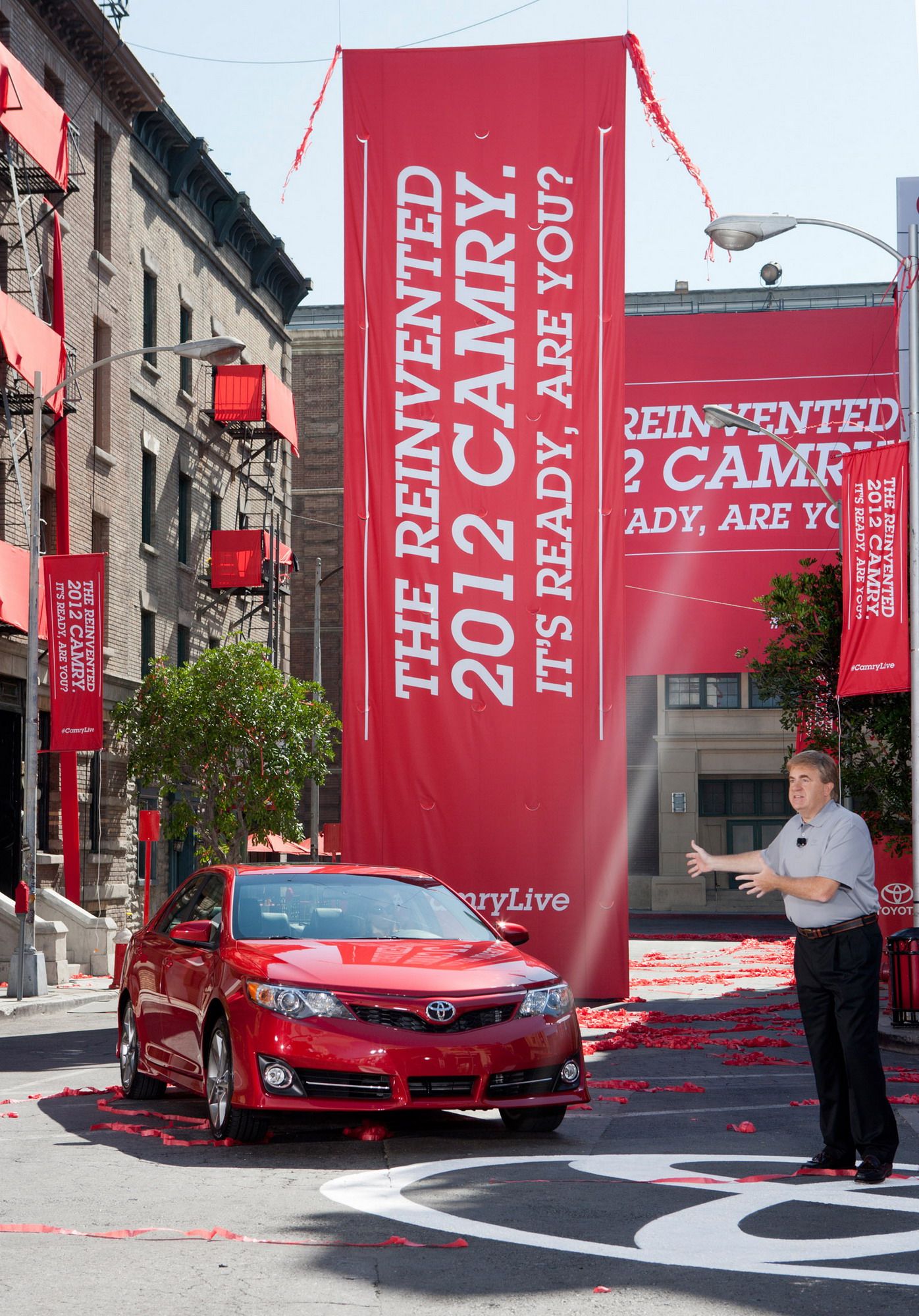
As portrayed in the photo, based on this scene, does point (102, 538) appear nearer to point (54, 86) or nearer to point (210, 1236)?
point (54, 86)

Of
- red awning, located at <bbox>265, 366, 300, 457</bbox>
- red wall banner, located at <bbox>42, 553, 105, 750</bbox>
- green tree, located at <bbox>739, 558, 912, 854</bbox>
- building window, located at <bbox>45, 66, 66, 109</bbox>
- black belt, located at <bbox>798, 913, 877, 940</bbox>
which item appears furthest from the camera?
red awning, located at <bbox>265, 366, 300, 457</bbox>

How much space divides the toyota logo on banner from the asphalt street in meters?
12.5

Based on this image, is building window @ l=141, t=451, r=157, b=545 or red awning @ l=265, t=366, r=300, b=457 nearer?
building window @ l=141, t=451, r=157, b=545

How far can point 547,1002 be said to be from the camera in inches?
367

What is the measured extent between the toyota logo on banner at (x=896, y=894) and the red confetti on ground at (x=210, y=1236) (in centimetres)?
1821

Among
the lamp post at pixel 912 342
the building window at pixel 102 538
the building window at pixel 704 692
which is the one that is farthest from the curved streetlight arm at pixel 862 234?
the building window at pixel 704 692

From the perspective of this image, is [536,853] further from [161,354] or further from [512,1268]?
[161,354]

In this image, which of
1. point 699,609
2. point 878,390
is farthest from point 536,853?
point 878,390

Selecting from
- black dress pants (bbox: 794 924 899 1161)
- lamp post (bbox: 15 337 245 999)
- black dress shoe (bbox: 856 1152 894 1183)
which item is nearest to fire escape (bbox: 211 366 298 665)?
lamp post (bbox: 15 337 245 999)

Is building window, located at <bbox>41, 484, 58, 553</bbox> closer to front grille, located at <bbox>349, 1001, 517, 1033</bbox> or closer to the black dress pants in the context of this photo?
front grille, located at <bbox>349, 1001, 517, 1033</bbox>

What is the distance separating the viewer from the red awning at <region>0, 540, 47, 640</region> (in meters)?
25.8

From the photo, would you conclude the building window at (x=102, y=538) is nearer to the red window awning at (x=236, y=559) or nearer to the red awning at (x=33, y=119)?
the red awning at (x=33, y=119)

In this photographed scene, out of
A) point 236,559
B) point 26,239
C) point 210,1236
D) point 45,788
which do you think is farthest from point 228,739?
point 210,1236

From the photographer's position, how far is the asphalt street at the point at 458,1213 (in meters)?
5.73
